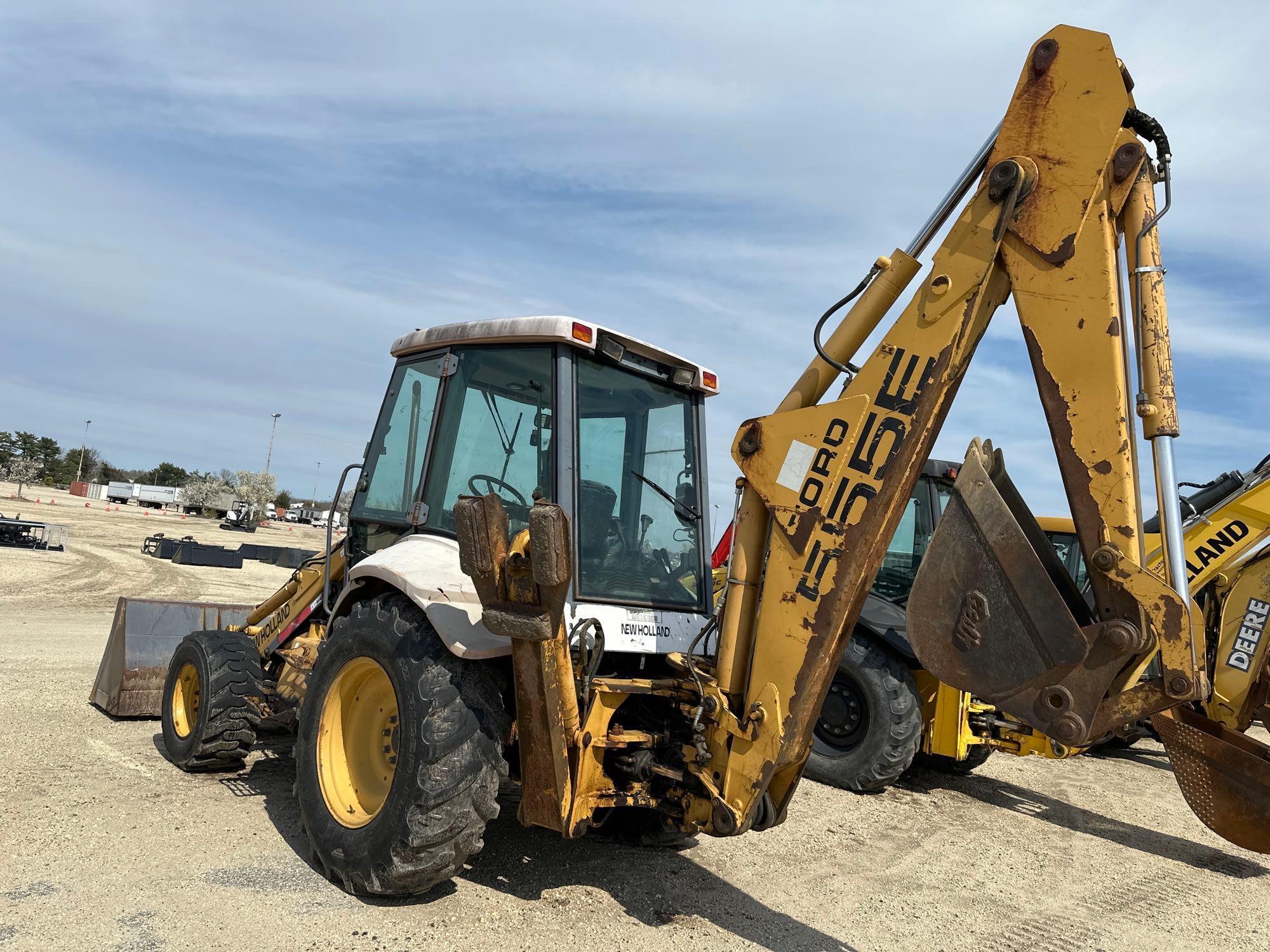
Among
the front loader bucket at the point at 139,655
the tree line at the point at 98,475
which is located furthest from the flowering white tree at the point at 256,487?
the front loader bucket at the point at 139,655

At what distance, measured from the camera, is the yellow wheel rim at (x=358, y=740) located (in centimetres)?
394

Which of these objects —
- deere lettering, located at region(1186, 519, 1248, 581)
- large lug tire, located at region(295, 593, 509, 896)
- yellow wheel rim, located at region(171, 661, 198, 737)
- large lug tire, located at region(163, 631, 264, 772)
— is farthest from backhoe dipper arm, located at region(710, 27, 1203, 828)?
deere lettering, located at region(1186, 519, 1248, 581)

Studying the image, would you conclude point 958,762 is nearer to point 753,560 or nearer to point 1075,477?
point 753,560

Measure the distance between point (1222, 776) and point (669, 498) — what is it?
7.88 ft

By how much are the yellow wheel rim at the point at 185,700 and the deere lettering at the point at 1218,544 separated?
23.5ft

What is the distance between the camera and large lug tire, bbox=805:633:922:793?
6156 mm

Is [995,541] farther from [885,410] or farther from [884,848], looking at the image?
[884,848]

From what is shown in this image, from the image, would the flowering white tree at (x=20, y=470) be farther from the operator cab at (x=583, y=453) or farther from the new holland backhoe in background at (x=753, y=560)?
the new holland backhoe in background at (x=753, y=560)

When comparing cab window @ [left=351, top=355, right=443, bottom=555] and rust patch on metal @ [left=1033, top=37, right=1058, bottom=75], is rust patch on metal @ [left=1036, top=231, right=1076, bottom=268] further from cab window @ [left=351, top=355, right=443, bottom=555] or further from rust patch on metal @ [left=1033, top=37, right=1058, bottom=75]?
cab window @ [left=351, top=355, right=443, bottom=555]

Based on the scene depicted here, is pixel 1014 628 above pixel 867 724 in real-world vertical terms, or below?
above

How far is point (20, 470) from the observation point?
5066 centimetres

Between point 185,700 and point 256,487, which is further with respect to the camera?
point 256,487

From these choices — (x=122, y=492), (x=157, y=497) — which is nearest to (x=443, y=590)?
(x=157, y=497)

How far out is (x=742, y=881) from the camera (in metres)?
4.22
